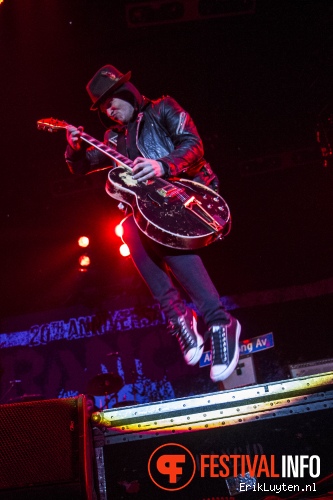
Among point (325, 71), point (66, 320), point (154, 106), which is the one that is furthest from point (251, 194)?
point (154, 106)

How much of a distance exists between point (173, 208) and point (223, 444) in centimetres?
134

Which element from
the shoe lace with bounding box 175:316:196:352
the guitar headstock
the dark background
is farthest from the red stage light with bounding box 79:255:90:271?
the shoe lace with bounding box 175:316:196:352

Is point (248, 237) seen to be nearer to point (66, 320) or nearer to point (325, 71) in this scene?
point (325, 71)

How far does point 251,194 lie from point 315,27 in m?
3.07

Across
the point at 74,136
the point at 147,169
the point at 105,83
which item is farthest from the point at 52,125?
the point at 147,169

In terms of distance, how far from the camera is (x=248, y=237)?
8414 mm

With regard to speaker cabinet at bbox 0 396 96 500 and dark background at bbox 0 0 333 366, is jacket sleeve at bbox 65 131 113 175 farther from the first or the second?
dark background at bbox 0 0 333 366

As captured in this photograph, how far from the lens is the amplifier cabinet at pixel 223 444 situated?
188cm

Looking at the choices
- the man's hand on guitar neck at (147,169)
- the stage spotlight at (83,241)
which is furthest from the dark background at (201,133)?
the man's hand on guitar neck at (147,169)

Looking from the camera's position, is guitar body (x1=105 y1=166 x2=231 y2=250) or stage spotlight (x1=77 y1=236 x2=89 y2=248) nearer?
guitar body (x1=105 y1=166 x2=231 y2=250)

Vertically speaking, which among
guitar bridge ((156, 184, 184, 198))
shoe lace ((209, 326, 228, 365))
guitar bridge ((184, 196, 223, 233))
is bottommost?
shoe lace ((209, 326, 228, 365))

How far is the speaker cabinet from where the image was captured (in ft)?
5.82

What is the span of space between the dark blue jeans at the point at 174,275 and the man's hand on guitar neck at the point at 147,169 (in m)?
0.41

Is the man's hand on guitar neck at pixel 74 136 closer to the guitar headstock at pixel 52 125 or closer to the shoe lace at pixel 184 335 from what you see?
the guitar headstock at pixel 52 125
